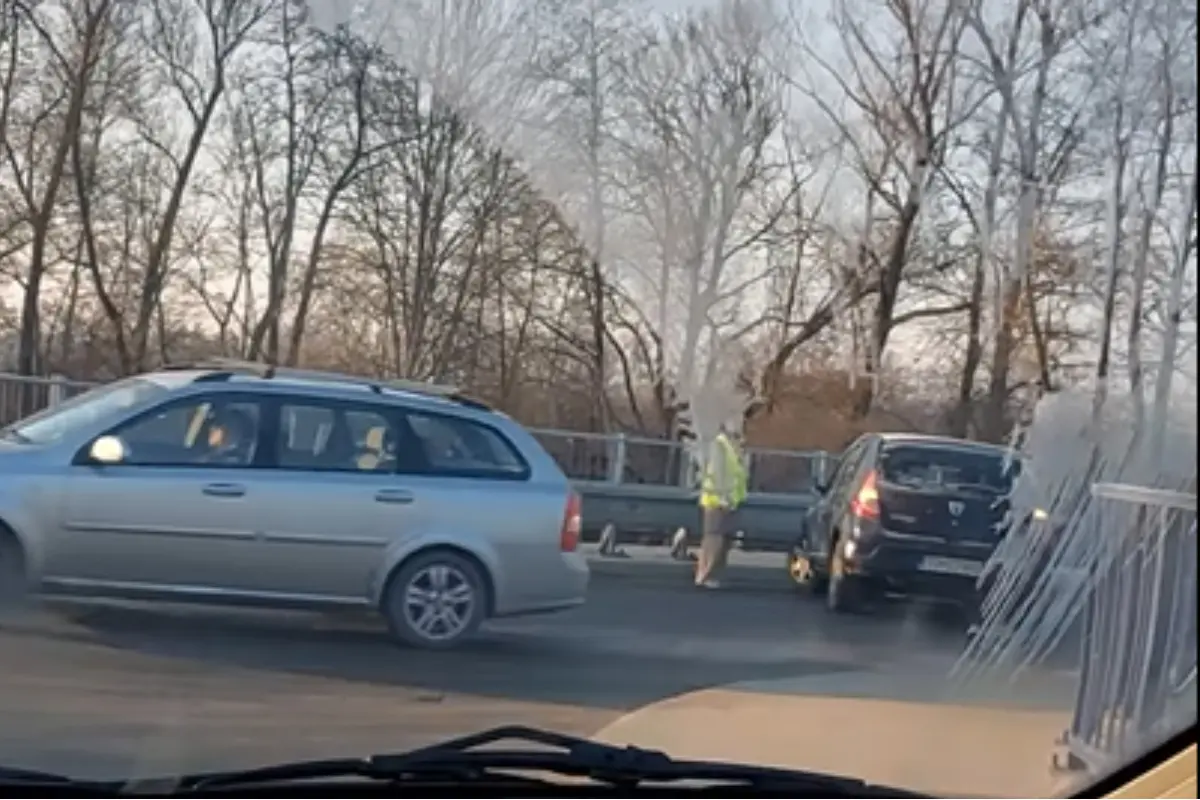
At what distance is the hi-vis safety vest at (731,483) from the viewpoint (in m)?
5.44

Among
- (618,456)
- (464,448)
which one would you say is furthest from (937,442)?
(464,448)

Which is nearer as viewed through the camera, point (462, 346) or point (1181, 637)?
point (1181, 637)

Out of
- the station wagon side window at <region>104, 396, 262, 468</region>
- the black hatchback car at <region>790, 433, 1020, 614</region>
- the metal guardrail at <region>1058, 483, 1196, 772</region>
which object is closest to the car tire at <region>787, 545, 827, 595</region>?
the black hatchback car at <region>790, 433, 1020, 614</region>

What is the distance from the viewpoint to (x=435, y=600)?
5.54 m

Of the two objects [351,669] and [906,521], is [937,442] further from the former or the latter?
[351,669]

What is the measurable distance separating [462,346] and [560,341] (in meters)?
0.27

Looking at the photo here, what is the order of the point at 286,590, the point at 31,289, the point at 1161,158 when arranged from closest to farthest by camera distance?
the point at 1161,158 → the point at 31,289 → the point at 286,590

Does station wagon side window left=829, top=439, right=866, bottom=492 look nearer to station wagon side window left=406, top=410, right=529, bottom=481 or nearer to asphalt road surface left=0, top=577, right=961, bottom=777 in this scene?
asphalt road surface left=0, top=577, right=961, bottom=777

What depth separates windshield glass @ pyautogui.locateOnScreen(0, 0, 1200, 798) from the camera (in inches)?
194

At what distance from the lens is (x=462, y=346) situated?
5.30m

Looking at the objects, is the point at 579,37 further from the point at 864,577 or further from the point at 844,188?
the point at 864,577

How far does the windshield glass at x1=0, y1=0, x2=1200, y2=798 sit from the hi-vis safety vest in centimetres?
1

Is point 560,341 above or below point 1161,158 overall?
below

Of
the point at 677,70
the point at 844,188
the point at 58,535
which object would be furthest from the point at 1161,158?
the point at 58,535
